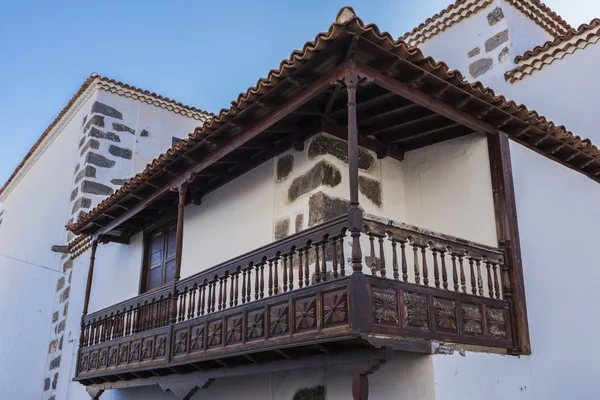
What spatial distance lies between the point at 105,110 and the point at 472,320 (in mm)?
9118

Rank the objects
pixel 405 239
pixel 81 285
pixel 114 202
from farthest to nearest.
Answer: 1. pixel 81 285
2. pixel 114 202
3. pixel 405 239

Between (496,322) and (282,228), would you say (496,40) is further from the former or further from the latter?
(496,322)

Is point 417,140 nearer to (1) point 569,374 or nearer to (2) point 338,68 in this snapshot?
(2) point 338,68

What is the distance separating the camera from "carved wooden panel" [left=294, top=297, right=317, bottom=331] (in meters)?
4.71

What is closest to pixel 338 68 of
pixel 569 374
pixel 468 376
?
pixel 468 376

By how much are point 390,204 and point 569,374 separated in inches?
92.7

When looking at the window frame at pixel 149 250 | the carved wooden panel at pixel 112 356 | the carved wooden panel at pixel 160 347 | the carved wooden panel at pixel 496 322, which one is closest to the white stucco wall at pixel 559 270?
the carved wooden panel at pixel 496 322

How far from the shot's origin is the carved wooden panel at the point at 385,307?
14.6 ft

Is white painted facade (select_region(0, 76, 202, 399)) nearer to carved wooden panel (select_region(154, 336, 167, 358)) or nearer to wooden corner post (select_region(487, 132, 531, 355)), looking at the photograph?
carved wooden panel (select_region(154, 336, 167, 358))

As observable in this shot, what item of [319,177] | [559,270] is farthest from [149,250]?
[559,270]

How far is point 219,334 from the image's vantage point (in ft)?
19.1

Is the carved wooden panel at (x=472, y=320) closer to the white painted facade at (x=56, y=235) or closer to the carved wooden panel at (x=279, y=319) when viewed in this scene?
the carved wooden panel at (x=279, y=319)

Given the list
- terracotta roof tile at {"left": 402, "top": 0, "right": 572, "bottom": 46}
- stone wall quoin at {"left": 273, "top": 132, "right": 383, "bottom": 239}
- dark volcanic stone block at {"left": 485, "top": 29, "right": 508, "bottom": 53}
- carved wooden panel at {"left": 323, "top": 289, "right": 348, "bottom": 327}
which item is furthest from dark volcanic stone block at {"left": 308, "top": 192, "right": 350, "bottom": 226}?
terracotta roof tile at {"left": 402, "top": 0, "right": 572, "bottom": 46}

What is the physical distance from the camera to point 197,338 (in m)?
6.14
